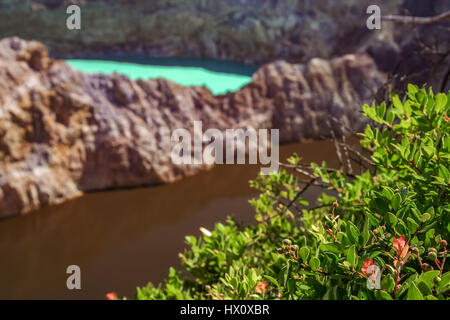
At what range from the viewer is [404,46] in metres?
10.4

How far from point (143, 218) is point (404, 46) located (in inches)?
319

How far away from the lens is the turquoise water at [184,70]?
40.4ft

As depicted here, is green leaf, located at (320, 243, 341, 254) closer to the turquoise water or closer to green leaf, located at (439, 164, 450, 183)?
green leaf, located at (439, 164, 450, 183)

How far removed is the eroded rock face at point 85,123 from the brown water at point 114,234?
0.34 metres

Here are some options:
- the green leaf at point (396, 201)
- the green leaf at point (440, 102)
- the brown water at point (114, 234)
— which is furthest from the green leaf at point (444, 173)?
the brown water at point (114, 234)

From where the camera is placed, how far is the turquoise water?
40.4 ft

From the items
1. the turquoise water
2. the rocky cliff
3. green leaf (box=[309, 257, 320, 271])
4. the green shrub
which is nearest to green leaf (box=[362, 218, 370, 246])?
the green shrub

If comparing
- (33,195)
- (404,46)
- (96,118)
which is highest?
(404,46)

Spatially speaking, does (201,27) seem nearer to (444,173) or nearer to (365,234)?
(444,173)

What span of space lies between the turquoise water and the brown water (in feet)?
15.7

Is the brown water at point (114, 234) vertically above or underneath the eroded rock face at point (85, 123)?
underneath

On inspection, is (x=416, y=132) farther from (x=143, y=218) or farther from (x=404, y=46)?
(x=404, y=46)

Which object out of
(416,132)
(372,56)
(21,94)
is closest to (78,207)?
(21,94)

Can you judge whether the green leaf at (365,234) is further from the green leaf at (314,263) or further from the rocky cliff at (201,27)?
the rocky cliff at (201,27)
